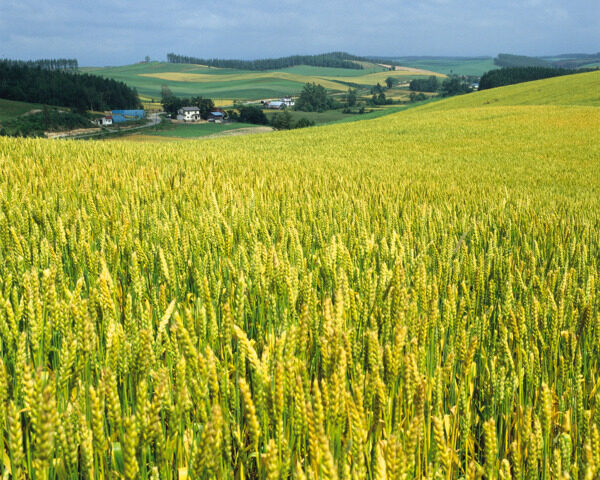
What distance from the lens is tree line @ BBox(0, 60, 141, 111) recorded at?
284 feet

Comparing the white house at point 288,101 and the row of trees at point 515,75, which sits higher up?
the row of trees at point 515,75

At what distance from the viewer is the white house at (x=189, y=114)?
287 feet

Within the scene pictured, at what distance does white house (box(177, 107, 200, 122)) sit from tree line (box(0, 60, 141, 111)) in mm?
11577

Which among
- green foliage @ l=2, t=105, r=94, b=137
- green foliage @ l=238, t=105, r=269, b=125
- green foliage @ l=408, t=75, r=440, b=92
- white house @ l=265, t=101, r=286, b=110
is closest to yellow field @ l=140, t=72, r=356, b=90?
green foliage @ l=408, t=75, r=440, b=92

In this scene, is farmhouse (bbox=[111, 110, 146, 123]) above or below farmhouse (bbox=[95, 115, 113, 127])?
above

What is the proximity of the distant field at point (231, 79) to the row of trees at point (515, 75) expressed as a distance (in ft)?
149

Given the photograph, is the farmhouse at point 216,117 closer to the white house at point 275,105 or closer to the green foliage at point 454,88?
the white house at point 275,105

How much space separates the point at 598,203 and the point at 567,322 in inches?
234

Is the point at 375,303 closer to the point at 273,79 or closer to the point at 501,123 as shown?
the point at 501,123

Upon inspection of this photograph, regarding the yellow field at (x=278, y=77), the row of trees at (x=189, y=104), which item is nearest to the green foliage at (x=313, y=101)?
the row of trees at (x=189, y=104)

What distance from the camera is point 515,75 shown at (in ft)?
313

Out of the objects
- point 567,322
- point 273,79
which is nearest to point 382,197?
point 567,322

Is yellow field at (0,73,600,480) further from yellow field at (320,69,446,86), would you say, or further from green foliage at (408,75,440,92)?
yellow field at (320,69,446,86)

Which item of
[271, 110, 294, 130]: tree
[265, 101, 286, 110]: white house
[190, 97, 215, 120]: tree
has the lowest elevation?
[271, 110, 294, 130]: tree
